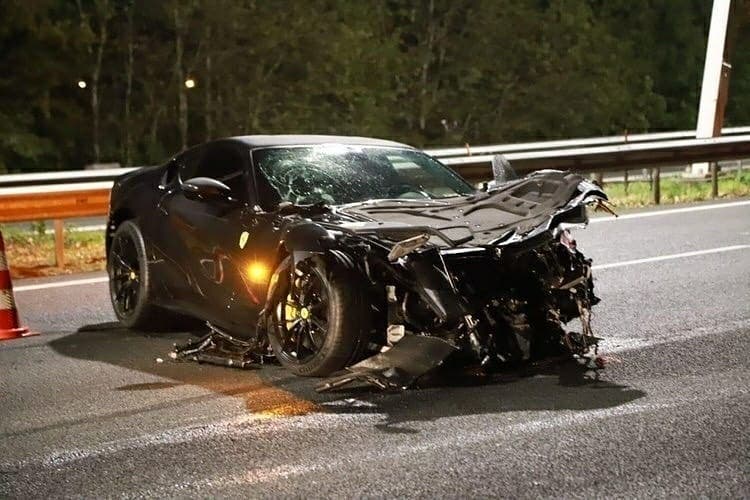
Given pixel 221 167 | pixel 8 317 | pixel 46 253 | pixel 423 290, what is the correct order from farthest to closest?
pixel 46 253 → pixel 8 317 → pixel 221 167 → pixel 423 290

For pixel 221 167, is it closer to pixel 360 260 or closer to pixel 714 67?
pixel 360 260

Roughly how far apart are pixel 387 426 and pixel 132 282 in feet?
11.5

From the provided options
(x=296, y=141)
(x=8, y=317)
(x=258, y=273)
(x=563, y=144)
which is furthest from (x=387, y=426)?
(x=563, y=144)

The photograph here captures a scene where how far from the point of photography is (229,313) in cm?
712

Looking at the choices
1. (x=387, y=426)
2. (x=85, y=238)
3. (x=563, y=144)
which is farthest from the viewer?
(x=563, y=144)

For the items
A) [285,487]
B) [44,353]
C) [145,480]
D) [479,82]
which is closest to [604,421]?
[285,487]

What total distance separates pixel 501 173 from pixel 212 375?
7.90ft

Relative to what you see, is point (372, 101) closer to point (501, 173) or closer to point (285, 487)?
point (501, 173)

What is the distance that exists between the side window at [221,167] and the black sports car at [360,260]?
2cm

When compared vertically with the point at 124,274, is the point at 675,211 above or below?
below

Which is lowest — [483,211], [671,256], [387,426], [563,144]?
[563,144]

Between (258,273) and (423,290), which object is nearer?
(423,290)

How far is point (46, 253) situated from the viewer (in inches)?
539

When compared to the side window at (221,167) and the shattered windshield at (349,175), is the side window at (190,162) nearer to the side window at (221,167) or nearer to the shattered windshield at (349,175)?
the side window at (221,167)
